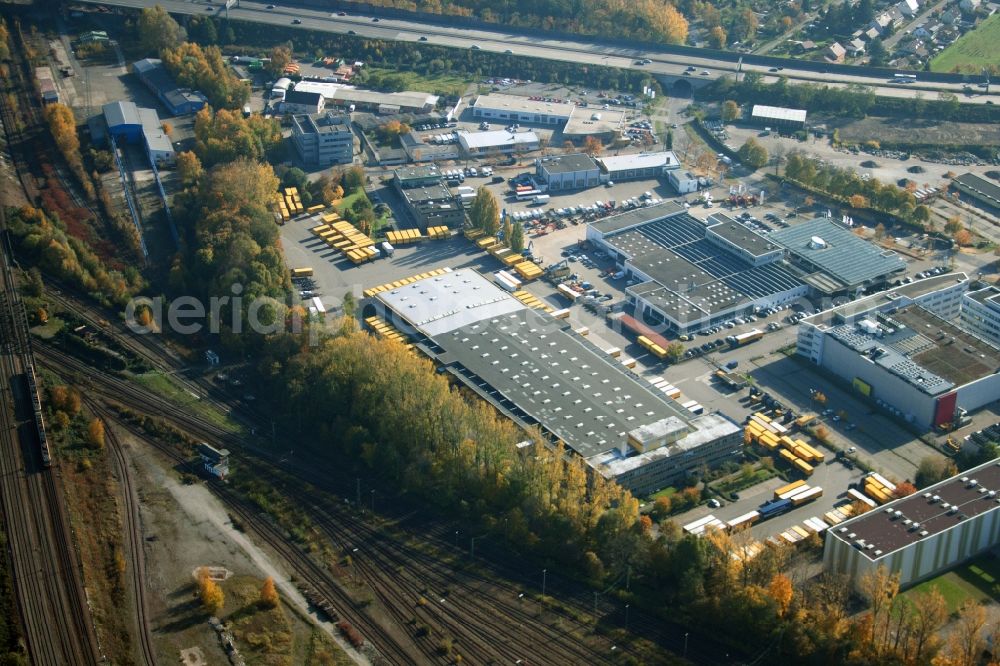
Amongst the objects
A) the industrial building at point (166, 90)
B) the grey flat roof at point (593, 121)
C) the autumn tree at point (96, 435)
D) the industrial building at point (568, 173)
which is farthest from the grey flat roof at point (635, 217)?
the industrial building at point (166, 90)

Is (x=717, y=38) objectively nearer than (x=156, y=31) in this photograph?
No

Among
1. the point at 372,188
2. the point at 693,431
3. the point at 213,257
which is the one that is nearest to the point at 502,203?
the point at 372,188

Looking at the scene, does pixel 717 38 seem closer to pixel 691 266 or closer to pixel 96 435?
pixel 691 266

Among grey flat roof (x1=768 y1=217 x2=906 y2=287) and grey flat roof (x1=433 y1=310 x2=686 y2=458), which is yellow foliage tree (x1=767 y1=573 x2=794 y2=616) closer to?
grey flat roof (x1=433 y1=310 x2=686 y2=458)

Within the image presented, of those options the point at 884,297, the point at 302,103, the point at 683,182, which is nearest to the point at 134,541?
the point at 884,297

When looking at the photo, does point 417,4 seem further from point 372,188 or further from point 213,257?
point 213,257

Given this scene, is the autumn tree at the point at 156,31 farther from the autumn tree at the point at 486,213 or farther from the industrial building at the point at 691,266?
the industrial building at the point at 691,266

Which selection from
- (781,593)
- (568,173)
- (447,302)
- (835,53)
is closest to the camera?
(781,593)
